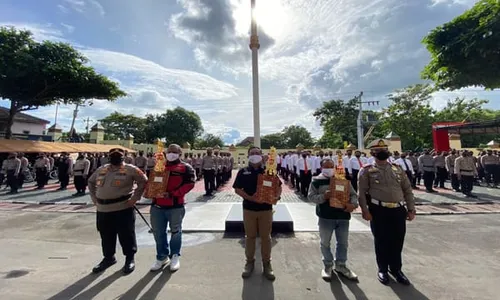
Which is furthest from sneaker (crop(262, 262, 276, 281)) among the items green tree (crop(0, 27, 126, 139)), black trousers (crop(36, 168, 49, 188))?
green tree (crop(0, 27, 126, 139))

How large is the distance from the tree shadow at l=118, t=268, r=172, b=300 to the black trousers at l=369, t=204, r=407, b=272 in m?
2.79

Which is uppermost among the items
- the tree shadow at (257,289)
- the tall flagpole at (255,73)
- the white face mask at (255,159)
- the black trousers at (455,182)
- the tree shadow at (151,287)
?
the tall flagpole at (255,73)

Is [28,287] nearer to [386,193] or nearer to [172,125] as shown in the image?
[386,193]

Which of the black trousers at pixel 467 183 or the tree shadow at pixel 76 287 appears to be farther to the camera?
the black trousers at pixel 467 183

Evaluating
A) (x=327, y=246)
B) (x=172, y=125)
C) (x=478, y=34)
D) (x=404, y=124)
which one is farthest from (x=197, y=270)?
(x=172, y=125)

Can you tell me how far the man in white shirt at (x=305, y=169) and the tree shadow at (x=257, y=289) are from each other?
717 cm

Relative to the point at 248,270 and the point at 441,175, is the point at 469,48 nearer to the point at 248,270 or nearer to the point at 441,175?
the point at 441,175

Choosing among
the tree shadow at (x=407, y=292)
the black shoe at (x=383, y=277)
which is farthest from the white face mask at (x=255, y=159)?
the tree shadow at (x=407, y=292)

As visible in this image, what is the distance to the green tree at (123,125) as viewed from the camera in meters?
43.8

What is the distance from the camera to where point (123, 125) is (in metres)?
44.9

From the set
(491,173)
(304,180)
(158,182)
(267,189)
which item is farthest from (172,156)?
(491,173)

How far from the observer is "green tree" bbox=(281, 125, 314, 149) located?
48.4 meters

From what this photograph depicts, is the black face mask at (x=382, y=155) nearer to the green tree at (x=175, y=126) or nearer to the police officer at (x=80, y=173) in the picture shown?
the police officer at (x=80, y=173)

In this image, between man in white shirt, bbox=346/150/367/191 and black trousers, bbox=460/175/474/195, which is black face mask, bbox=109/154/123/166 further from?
black trousers, bbox=460/175/474/195
